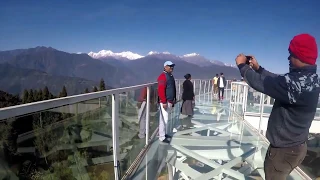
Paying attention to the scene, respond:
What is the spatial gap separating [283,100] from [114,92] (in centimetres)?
153

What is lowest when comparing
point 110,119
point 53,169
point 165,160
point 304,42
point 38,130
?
point 165,160

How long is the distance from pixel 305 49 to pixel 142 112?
106 inches

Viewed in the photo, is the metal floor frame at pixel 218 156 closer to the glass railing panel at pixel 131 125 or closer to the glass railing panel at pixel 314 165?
the glass railing panel at pixel 314 165

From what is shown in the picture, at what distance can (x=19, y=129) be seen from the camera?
1167 millimetres

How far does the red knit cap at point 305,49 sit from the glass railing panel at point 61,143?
154 centimetres

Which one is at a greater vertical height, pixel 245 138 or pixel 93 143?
pixel 93 143

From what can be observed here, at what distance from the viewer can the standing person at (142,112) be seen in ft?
12.2

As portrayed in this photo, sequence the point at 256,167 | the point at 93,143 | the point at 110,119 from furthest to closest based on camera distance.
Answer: the point at 256,167, the point at 110,119, the point at 93,143

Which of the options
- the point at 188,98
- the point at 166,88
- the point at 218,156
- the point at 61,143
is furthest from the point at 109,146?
the point at 188,98

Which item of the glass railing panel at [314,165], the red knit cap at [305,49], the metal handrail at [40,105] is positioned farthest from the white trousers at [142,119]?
the red knit cap at [305,49]

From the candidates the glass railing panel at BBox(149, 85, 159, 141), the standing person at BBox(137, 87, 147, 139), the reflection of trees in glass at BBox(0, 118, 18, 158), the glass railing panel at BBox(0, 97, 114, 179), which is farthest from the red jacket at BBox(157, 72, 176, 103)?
the reflection of trees in glass at BBox(0, 118, 18, 158)

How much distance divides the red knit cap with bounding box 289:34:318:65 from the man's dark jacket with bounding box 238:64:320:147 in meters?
0.06

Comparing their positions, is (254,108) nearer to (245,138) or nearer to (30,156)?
(245,138)

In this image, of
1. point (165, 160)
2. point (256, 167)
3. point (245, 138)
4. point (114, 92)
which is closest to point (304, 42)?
point (114, 92)
